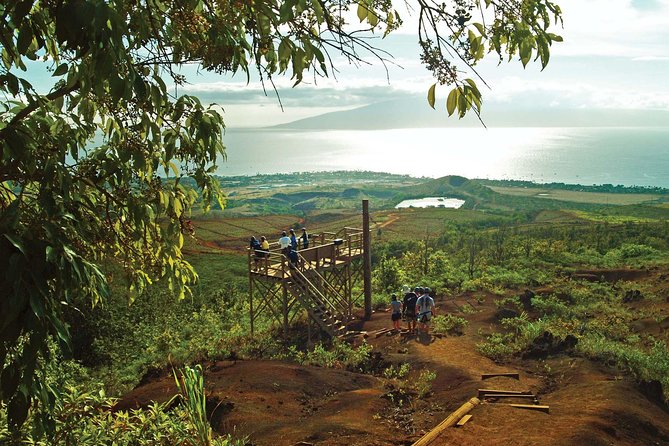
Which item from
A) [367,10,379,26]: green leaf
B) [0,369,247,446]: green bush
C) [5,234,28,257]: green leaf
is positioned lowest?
[0,369,247,446]: green bush

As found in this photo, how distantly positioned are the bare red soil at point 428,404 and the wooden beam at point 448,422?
105mm

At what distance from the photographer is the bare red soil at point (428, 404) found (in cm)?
777

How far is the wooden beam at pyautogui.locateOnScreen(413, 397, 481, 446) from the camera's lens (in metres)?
7.32

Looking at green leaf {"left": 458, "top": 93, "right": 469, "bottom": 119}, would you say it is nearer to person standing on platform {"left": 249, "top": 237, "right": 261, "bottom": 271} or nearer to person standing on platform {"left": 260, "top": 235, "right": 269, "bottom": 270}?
person standing on platform {"left": 260, "top": 235, "right": 269, "bottom": 270}

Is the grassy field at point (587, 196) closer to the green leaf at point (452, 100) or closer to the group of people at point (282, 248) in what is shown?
the group of people at point (282, 248)

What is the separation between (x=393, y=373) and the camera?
1247 cm

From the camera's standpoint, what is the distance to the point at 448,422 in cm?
800

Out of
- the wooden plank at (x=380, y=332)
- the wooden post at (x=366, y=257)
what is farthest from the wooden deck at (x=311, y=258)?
the wooden plank at (x=380, y=332)

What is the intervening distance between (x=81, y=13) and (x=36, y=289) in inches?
50.2

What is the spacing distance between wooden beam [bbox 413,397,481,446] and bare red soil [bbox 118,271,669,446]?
0.11 m

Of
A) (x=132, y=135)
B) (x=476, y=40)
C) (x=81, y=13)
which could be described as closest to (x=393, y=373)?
(x=132, y=135)

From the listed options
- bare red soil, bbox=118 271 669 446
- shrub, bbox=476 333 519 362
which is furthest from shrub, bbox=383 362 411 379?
shrub, bbox=476 333 519 362

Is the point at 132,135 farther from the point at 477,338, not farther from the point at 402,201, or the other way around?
the point at 402,201

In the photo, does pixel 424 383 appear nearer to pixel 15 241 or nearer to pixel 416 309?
pixel 416 309
